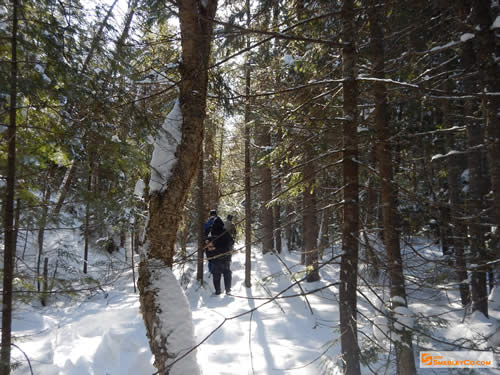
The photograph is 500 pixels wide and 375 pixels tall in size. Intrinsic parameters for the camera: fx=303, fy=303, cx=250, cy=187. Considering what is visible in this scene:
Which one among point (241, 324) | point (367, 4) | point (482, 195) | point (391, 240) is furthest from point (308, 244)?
point (367, 4)

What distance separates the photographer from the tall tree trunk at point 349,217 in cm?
313

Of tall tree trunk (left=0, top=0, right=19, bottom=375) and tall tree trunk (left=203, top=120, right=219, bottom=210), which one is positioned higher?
tall tree trunk (left=203, top=120, right=219, bottom=210)

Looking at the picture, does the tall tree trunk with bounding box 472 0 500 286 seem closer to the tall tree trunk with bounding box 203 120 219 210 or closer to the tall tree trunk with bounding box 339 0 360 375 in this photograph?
the tall tree trunk with bounding box 339 0 360 375

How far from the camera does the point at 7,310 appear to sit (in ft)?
11.6

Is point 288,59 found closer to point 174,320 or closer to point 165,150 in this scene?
point 165,150

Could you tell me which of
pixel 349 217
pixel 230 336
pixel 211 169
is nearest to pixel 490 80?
pixel 349 217

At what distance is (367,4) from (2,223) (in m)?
5.49

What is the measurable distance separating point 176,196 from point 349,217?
2115mm

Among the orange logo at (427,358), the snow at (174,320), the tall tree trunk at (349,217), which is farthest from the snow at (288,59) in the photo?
the orange logo at (427,358)

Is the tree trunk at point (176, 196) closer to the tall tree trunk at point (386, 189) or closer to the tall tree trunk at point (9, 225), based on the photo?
the tall tree trunk at point (9, 225)

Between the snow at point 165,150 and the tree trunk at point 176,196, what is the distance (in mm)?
49

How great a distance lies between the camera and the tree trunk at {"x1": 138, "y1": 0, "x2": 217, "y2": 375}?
355cm

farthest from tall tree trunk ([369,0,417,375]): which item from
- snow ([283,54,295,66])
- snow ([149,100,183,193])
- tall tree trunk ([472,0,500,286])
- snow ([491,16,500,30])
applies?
snow ([149,100,183,193])

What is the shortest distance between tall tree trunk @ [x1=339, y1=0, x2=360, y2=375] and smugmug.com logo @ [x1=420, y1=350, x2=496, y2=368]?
8.88 feet
